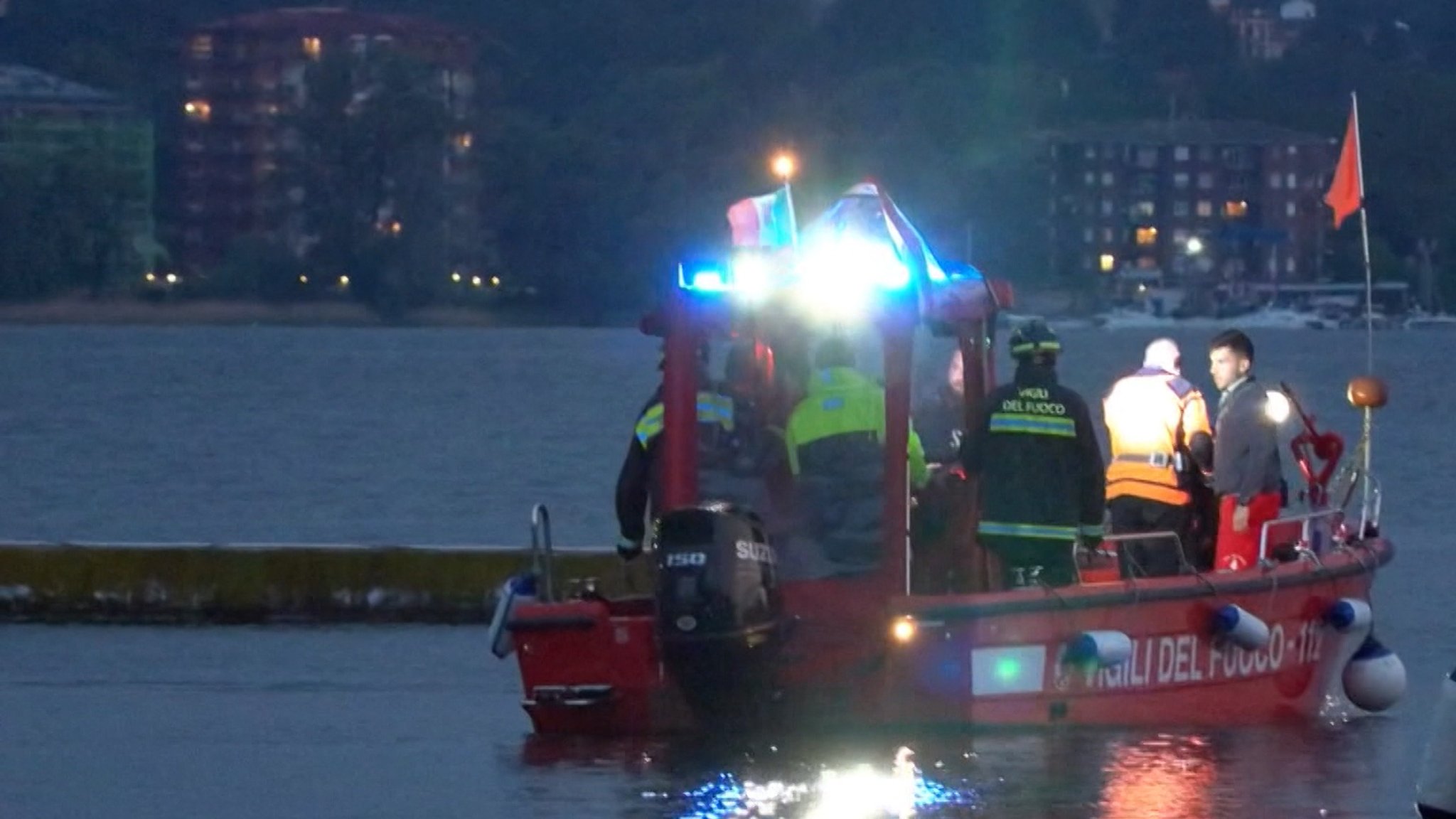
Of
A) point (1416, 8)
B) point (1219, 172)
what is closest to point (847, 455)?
point (1219, 172)

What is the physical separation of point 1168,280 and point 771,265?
442ft

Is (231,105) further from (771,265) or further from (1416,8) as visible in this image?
(771,265)

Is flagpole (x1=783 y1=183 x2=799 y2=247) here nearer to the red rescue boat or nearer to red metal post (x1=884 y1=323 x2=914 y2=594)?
the red rescue boat

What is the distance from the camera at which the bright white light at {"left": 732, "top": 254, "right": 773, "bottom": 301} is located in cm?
1306

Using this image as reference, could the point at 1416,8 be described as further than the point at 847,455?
Yes

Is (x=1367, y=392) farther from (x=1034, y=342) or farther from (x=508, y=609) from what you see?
(x=508, y=609)

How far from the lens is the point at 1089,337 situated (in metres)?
127

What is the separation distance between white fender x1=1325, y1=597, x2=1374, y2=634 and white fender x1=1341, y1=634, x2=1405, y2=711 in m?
0.16

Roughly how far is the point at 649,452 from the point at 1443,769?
5022mm

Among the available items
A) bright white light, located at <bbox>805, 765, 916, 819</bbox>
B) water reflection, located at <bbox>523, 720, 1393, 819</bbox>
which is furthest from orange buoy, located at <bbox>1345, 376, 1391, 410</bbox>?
bright white light, located at <bbox>805, 765, 916, 819</bbox>

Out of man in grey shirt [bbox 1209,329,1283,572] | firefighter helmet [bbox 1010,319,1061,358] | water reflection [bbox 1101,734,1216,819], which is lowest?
water reflection [bbox 1101,734,1216,819]

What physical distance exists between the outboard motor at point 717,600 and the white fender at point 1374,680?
3.44 meters

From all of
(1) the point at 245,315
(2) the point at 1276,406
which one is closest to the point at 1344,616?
(2) the point at 1276,406

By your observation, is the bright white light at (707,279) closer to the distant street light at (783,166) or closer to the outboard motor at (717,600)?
the distant street light at (783,166)
